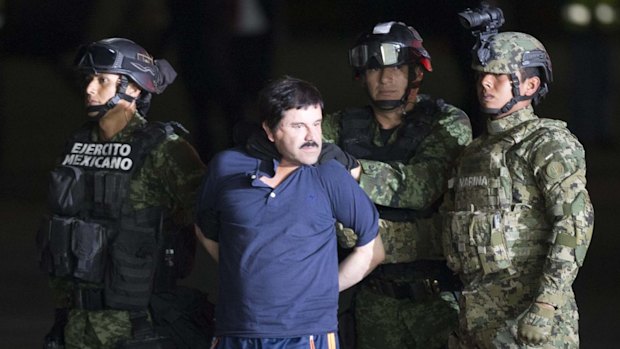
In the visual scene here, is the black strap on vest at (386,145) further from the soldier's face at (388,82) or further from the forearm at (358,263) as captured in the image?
the forearm at (358,263)

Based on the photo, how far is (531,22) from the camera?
8.38 m

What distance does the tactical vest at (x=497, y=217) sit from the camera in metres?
4.92

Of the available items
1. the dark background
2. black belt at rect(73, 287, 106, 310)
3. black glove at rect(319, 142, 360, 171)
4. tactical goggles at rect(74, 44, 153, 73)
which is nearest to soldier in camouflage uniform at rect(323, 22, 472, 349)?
black glove at rect(319, 142, 360, 171)

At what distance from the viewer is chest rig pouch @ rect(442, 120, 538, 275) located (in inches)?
194

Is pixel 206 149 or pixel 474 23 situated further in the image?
pixel 206 149

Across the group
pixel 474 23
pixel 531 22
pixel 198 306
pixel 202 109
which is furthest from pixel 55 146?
pixel 474 23

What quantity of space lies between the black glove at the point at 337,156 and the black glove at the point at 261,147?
16cm

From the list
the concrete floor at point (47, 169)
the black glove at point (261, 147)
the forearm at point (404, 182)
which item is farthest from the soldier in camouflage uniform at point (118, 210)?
the concrete floor at point (47, 169)

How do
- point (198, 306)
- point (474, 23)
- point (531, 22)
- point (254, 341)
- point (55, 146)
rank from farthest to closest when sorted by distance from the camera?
point (55, 146)
point (531, 22)
point (198, 306)
point (474, 23)
point (254, 341)

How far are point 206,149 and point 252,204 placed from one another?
3.81 metres

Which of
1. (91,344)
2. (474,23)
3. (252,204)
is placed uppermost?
(474,23)

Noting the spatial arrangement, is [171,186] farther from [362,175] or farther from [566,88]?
[566,88]

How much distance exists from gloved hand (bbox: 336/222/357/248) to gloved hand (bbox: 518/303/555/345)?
73 centimetres

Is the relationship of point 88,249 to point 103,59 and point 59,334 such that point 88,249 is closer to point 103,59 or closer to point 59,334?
point 59,334
